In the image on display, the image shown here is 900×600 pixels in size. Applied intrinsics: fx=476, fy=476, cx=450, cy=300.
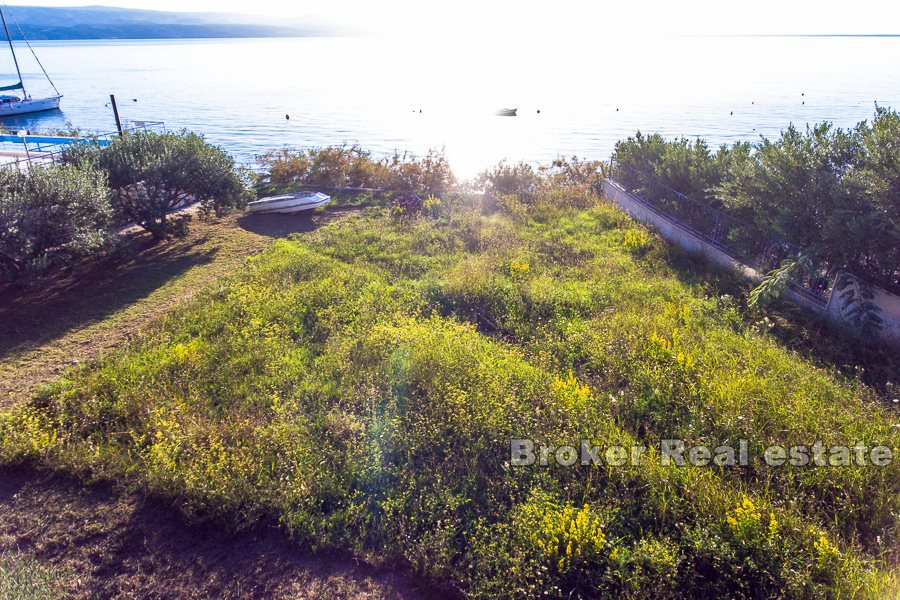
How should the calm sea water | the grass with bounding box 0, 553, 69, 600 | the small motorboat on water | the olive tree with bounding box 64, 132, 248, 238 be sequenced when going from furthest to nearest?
→ the calm sea water < the small motorboat on water < the olive tree with bounding box 64, 132, 248, 238 < the grass with bounding box 0, 553, 69, 600

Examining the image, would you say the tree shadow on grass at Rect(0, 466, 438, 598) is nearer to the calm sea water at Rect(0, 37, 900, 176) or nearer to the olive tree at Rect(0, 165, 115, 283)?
the olive tree at Rect(0, 165, 115, 283)

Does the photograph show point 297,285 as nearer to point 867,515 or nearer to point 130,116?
point 867,515

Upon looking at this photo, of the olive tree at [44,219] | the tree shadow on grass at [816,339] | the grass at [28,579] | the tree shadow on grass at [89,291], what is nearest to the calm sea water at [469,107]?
the tree shadow on grass at [89,291]

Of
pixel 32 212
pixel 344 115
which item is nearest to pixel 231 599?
pixel 32 212

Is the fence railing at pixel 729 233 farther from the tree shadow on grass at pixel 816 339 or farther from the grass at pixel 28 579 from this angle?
the grass at pixel 28 579

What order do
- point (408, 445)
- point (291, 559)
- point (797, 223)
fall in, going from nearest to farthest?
point (291, 559), point (408, 445), point (797, 223)

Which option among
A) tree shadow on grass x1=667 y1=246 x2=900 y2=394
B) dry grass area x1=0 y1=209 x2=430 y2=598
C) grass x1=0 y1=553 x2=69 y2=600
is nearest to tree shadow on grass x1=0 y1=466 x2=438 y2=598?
dry grass area x1=0 y1=209 x2=430 y2=598
